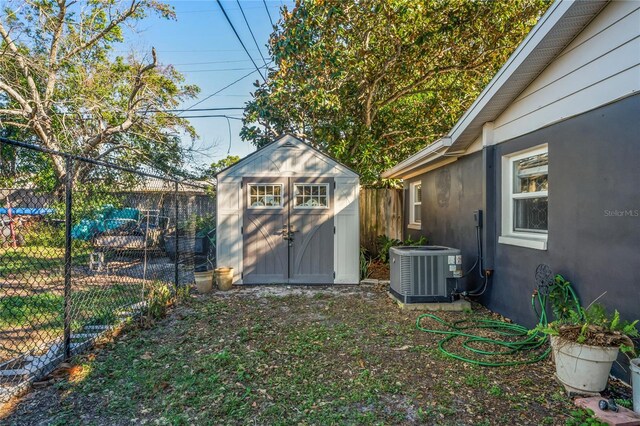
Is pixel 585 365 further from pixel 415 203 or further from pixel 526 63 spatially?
pixel 415 203

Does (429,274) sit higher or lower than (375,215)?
lower

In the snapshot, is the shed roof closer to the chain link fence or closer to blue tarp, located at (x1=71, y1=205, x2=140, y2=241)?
the chain link fence

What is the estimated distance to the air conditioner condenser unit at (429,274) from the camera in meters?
4.68

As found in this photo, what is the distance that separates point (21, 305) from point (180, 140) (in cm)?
733

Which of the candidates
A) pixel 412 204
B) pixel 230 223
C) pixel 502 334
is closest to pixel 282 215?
pixel 230 223

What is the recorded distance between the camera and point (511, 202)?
14.1 feet

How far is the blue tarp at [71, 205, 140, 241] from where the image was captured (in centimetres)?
468

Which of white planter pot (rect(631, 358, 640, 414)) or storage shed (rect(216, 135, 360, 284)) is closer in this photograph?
white planter pot (rect(631, 358, 640, 414))

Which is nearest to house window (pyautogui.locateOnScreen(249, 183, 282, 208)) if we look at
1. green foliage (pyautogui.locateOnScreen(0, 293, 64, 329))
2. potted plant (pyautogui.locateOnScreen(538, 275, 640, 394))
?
green foliage (pyautogui.locateOnScreen(0, 293, 64, 329))

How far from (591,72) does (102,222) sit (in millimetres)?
6738

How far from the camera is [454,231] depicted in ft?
18.8

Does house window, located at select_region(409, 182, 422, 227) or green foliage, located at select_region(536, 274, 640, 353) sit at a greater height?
house window, located at select_region(409, 182, 422, 227)

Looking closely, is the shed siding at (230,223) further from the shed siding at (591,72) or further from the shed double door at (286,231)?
the shed siding at (591,72)

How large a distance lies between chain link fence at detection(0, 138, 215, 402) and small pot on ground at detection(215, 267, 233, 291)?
695 mm
